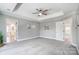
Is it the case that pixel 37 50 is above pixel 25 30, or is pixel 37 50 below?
below

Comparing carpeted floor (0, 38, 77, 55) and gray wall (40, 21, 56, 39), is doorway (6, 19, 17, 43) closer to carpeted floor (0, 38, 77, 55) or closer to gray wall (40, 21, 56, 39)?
carpeted floor (0, 38, 77, 55)

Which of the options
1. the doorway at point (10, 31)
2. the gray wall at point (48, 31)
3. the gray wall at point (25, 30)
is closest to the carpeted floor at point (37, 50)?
the doorway at point (10, 31)

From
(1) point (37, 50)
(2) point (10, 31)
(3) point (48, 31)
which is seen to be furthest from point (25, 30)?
(1) point (37, 50)

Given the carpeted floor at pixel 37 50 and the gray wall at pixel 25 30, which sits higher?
the gray wall at pixel 25 30

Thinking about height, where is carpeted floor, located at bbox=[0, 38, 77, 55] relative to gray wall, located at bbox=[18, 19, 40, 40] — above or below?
below

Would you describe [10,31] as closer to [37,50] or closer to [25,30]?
[25,30]

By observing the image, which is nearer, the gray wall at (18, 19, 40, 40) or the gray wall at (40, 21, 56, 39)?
the gray wall at (18, 19, 40, 40)

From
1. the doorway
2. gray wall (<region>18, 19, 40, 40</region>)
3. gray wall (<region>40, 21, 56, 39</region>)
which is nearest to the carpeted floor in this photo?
the doorway

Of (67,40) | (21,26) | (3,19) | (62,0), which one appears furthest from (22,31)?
(62,0)

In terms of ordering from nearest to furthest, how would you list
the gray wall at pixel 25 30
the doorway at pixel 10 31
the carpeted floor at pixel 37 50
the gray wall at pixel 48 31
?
the carpeted floor at pixel 37 50, the doorway at pixel 10 31, the gray wall at pixel 25 30, the gray wall at pixel 48 31

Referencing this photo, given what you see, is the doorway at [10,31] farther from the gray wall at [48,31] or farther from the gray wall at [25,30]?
the gray wall at [48,31]

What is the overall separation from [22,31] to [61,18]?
2628 millimetres

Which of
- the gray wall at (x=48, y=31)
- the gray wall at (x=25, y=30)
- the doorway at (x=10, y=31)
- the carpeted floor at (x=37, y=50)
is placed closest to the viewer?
the carpeted floor at (x=37, y=50)

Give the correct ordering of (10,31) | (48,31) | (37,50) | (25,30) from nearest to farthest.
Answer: (37,50) → (10,31) → (25,30) → (48,31)
